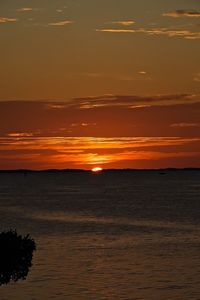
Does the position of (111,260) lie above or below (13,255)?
above

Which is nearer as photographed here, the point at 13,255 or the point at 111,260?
the point at 13,255

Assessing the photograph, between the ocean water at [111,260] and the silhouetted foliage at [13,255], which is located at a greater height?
the ocean water at [111,260]

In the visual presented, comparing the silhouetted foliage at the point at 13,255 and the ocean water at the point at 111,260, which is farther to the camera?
the ocean water at the point at 111,260

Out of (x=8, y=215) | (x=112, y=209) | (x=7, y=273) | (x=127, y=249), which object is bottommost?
(x=7, y=273)

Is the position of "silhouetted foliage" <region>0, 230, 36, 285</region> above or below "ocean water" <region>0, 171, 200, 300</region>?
below

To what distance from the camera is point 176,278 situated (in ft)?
203

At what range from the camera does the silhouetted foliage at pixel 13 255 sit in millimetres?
41062

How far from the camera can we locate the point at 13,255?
41.0 m

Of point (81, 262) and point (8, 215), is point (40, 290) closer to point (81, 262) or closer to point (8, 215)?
point (81, 262)

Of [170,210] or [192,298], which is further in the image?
[170,210]

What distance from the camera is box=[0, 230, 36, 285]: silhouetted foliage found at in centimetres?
4106

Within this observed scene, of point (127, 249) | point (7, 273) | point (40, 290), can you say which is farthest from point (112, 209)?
point (7, 273)

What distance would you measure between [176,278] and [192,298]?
25.5 ft

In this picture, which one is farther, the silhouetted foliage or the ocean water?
the ocean water
